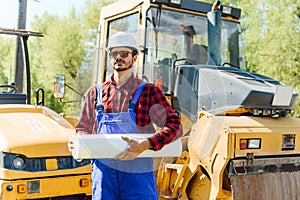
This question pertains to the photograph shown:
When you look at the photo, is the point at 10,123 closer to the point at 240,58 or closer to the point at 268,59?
the point at 240,58

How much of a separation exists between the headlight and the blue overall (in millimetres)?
922

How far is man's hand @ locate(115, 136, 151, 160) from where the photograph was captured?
2.84m

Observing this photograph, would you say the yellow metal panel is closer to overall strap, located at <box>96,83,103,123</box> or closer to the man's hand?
overall strap, located at <box>96,83,103,123</box>

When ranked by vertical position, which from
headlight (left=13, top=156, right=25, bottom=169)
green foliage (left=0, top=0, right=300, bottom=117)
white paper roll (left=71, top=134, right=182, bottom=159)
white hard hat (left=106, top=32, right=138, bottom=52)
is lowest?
headlight (left=13, top=156, right=25, bottom=169)

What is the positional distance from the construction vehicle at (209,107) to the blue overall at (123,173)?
3.70ft

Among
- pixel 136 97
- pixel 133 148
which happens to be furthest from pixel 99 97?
pixel 133 148

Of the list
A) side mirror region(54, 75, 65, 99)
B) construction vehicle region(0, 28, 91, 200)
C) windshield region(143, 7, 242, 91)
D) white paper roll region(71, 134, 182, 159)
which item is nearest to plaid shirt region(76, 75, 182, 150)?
white paper roll region(71, 134, 182, 159)

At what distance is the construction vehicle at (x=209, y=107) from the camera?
4.05m

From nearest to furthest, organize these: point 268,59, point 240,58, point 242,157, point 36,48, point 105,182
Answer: point 105,182 < point 242,157 < point 240,58 < point 268,59 < point 36,48

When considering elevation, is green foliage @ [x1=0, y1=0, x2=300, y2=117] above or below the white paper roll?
above

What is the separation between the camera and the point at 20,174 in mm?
3709

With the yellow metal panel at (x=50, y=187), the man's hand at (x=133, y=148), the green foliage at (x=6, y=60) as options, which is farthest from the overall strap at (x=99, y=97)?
the green foliage at (x=6, y=60)

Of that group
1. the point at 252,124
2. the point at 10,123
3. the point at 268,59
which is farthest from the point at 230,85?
the point at 268,59

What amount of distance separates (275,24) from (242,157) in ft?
37.1
